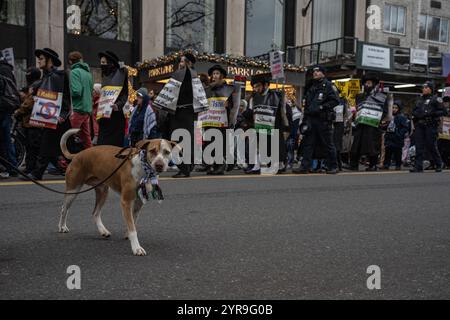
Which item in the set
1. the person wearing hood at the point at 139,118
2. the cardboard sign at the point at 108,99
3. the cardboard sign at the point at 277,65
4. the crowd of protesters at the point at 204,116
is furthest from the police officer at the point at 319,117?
the cardboard sign at the point at 108,99

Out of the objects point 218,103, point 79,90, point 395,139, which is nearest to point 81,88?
point 79,90

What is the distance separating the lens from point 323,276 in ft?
11.8

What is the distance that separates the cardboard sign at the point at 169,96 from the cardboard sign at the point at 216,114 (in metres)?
1.36

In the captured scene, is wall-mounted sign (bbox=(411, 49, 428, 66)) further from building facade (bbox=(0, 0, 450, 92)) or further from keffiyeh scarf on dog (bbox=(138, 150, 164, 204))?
keffiyeh scarf on dog (bbox=(138, 150, 164, 204))

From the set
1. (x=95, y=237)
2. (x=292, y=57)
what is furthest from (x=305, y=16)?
(x=95, y=237)

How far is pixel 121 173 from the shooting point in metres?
4.41

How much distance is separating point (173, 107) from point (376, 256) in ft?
21.5

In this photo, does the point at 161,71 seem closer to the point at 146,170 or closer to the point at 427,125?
the point at 427,125

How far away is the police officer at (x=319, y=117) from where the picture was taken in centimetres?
1177

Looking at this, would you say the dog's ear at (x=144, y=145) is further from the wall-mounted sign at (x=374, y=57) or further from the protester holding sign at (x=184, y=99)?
the wall-mounted sign at (x=374, y=57)

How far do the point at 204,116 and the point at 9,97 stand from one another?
3998 millimetres
